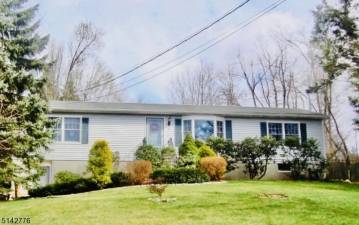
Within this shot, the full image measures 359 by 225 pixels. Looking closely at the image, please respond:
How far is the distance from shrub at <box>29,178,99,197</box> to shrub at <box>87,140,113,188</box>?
3.34 feet

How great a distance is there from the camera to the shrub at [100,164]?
18109 millimetres

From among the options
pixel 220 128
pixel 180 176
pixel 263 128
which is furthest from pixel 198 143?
pixel 180 176

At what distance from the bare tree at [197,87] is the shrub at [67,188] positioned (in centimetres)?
2143

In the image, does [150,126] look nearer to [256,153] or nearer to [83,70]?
[256,153]

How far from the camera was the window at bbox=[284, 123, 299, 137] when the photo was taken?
987 inches

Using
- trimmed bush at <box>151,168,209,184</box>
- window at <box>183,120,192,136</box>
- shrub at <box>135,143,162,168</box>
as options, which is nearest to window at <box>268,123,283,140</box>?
window at <box>183,120,192,136</box>

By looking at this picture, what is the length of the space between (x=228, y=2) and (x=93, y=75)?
86.5ft

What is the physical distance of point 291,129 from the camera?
25156 mm

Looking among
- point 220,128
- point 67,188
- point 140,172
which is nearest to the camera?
point 140,172

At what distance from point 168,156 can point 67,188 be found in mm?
5348

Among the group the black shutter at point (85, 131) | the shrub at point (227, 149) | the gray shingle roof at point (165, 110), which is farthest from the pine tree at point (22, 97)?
the shrub at point (227, 149)

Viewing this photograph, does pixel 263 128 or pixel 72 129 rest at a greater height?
pixel 263 128

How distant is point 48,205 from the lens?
1248cm

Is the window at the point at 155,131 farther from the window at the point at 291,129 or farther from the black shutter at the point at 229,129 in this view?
the window at the point at 291,129
